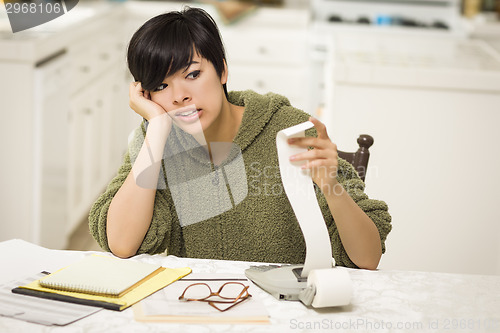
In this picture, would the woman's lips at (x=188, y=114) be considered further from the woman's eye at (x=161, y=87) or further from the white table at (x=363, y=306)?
the white table at (x=363, y=306)

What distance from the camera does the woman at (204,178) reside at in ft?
4.33

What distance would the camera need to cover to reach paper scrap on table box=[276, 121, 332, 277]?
1.09m

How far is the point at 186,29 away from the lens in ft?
4.44

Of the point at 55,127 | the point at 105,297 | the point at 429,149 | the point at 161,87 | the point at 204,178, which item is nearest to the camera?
the point at 105,297

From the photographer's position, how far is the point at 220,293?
3.59 feet

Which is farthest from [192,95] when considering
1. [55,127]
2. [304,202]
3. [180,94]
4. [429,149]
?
[55,127]

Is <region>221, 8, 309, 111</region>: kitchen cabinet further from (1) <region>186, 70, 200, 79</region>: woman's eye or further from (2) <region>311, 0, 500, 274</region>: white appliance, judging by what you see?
(1) <region>186, 70, 200, 79</region>: woman's eye

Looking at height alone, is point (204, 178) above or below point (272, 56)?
above

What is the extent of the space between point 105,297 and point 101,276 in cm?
6

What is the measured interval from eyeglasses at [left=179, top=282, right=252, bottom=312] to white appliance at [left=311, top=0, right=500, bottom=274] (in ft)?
4.25

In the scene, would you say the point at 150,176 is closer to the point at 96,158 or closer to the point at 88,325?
the point at 88,325

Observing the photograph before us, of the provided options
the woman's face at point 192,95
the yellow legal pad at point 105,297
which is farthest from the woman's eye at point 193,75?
the yellow legal pad at point 105,297

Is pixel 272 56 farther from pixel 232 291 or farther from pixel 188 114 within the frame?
pixel 232 291

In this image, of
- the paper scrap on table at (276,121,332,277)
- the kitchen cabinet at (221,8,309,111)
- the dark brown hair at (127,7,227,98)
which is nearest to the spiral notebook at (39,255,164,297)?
the paper scrap on table at (276,121,332,277)
